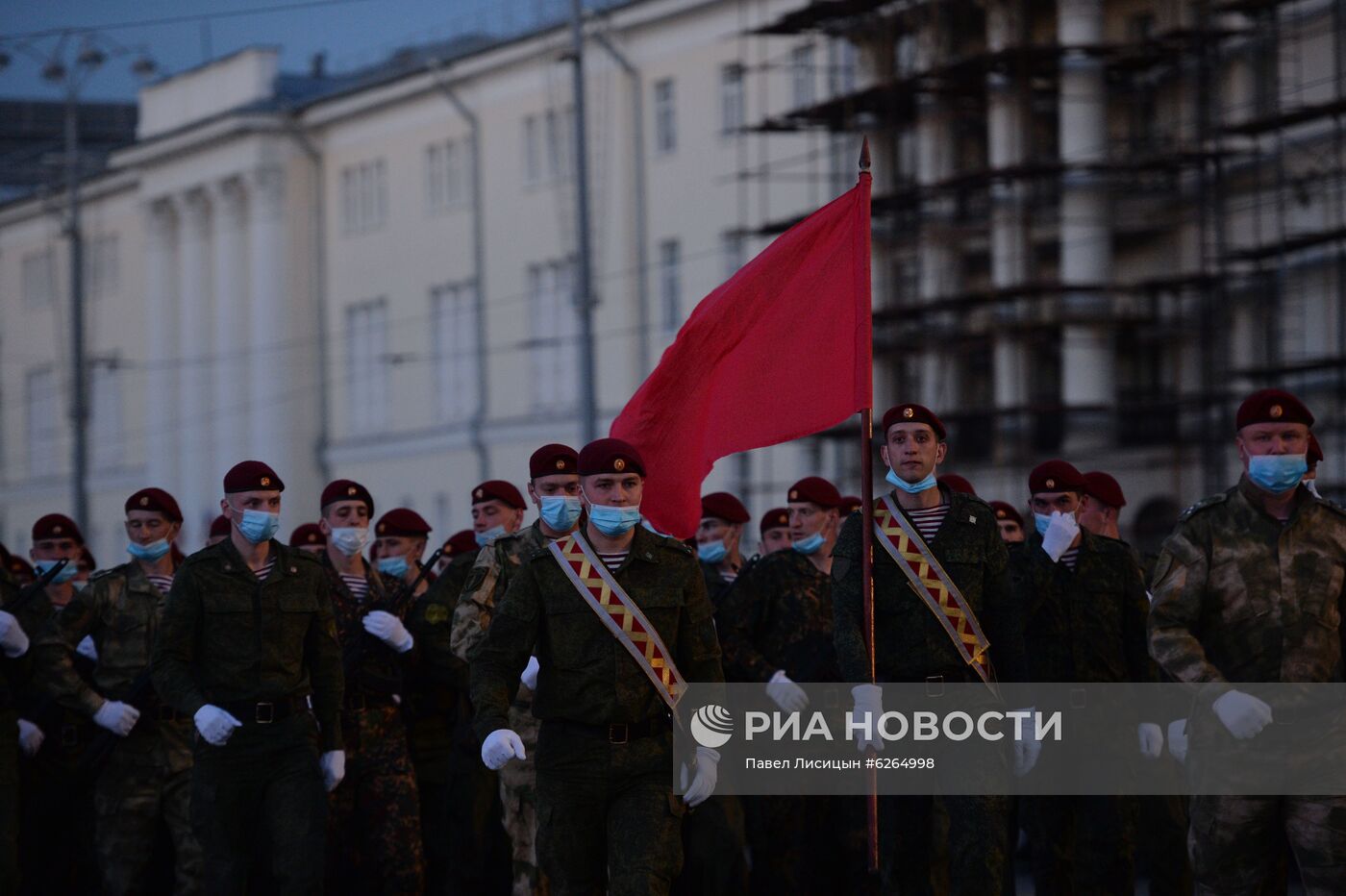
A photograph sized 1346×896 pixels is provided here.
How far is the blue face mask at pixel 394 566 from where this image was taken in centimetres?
1341

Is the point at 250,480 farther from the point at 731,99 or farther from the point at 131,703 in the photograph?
the point at 731,99

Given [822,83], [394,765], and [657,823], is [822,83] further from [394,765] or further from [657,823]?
[657,823]

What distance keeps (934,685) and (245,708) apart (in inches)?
113

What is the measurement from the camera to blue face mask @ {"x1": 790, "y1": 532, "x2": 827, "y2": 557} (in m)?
12.9

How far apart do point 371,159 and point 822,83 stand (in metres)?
16.4

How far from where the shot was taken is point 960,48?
40781mm

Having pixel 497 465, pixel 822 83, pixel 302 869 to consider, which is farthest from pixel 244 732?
pixel 497 465

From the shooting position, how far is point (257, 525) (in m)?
10.7

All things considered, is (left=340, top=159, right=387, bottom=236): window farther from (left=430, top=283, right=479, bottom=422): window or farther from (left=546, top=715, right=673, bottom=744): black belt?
(left=546, top=715, right=673, bottom=744): black belt

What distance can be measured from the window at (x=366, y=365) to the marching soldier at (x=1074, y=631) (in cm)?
4632

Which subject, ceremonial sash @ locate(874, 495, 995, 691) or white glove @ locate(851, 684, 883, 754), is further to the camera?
ceremonial sash @ locate(874, 495, 995, 691)

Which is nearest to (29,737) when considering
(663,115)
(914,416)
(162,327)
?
(914,416)

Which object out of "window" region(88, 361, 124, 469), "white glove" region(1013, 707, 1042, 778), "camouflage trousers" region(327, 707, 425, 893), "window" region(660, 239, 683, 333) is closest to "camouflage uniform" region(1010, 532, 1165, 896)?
"white glove" region(1013, 707, 1042, 778)

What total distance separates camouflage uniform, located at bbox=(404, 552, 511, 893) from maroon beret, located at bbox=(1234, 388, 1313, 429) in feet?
15.3
